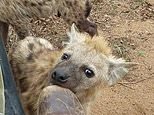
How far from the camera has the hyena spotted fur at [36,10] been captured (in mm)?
4875

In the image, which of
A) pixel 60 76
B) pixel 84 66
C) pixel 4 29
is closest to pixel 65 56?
pixel 84 66

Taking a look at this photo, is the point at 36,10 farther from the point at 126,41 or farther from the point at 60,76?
the point at 60,76

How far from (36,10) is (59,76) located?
175cm

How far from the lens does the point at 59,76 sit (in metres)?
3.39

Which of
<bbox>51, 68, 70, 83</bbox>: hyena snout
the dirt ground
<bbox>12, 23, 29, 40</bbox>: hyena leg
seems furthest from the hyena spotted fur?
<bbox>51, 68, 70, 83</bbox>: hyena snout

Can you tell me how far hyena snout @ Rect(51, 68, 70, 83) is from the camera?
3393 mm

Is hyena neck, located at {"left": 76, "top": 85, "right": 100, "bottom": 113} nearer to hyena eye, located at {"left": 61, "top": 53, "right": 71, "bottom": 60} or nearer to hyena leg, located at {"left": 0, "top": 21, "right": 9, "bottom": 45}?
hyena eye, located at {"left": 61, "top": 53, "right": 71, "bottom": 60}

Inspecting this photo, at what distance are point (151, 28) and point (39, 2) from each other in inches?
70.0

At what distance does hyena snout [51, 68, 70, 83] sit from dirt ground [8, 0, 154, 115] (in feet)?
4.13

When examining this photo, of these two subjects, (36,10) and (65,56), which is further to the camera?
(36,10)

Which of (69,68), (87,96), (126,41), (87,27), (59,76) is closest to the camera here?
(59,76)

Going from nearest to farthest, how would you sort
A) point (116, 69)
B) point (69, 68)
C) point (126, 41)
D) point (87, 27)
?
point (69, 68), point (116, 69), point (87, 27), point (126, 41)

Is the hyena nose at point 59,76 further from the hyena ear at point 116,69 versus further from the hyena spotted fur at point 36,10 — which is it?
the hyena spotted fur at point 36,10

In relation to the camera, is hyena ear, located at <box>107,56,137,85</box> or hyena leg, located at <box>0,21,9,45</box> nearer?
hyena ear, located at <box>107,56,137,85</box>
